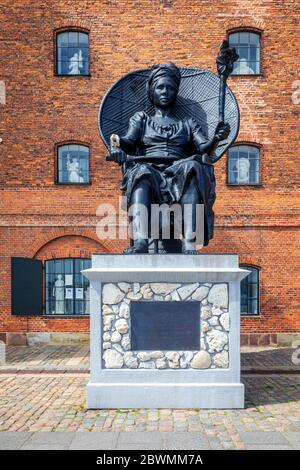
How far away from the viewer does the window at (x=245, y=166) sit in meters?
12.3

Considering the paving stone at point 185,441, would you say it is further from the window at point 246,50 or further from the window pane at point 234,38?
the window pane at point 234,38

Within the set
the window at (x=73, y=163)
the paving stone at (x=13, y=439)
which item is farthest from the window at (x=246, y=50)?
the paving stone at (x=13, y=439)

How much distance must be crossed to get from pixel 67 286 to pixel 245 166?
5.89 metres

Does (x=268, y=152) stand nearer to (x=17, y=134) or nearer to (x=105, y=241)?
(x=105, y=241)

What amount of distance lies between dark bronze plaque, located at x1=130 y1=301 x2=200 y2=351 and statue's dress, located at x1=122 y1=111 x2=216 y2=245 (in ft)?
→ 3.38

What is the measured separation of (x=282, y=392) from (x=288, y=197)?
6752 millimetres

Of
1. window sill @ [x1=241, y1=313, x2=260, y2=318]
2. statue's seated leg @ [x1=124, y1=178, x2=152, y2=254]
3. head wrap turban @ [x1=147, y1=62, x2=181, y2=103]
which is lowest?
window sill @ [x1=241, y1=313, x2=260, y2=318]

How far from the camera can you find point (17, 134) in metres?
12.1

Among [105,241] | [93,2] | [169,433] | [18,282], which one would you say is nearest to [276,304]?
[105,241]

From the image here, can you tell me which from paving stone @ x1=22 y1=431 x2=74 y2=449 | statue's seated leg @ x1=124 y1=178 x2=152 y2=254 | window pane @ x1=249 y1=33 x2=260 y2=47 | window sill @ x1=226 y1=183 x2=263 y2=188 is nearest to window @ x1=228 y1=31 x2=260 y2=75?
window pane @ x1=249 y1=33 x2=260 y2=47

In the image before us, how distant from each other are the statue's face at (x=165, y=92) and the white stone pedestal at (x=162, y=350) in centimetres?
231

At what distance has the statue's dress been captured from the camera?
5812 mm

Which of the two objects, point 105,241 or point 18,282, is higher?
point 105,241

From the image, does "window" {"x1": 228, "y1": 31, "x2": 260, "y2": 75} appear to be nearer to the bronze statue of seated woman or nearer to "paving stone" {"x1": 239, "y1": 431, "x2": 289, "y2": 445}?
the bronze statue of seated woman
